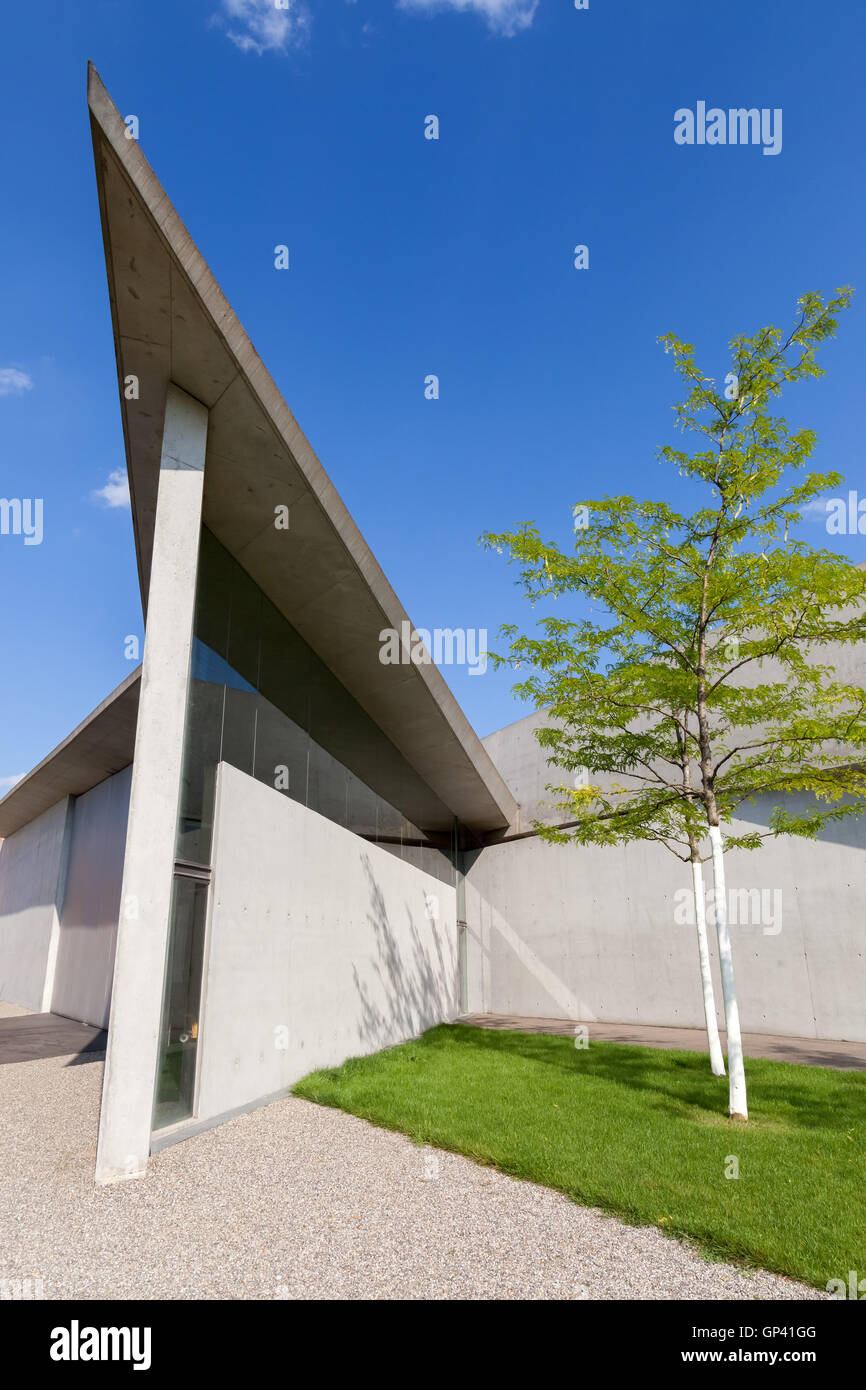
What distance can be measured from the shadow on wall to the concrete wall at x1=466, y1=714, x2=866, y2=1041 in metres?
2.67

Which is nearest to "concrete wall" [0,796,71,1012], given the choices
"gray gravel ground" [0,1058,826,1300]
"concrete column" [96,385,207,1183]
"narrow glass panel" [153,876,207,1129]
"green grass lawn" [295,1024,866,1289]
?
"green grass lawn" [295,1024,866,1289]

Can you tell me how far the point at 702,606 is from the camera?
30.0ft

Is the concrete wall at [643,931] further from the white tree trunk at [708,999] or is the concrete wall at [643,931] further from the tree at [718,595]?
the tree at [718,595]

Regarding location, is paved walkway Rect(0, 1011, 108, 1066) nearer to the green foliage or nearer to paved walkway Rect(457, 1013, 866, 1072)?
paved walkway Rect(457, 1013, 866, 1072)

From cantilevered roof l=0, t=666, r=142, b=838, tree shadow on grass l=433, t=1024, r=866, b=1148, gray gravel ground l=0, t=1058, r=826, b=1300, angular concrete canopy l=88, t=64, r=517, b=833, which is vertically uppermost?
angular concrete canopy l=88, t=64, r=517, b=833

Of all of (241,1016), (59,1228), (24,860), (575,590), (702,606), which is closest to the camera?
(59,1228)

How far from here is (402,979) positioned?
15.7 m

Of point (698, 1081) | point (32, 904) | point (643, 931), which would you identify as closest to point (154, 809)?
point (698, 1081)

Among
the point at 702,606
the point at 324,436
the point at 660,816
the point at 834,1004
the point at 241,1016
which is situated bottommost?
the point at 834,1004

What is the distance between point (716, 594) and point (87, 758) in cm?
1545

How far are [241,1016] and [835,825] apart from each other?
12.5m

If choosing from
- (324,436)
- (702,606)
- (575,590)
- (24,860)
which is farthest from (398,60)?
(24,860)

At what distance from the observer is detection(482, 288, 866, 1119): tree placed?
8.70 metres
